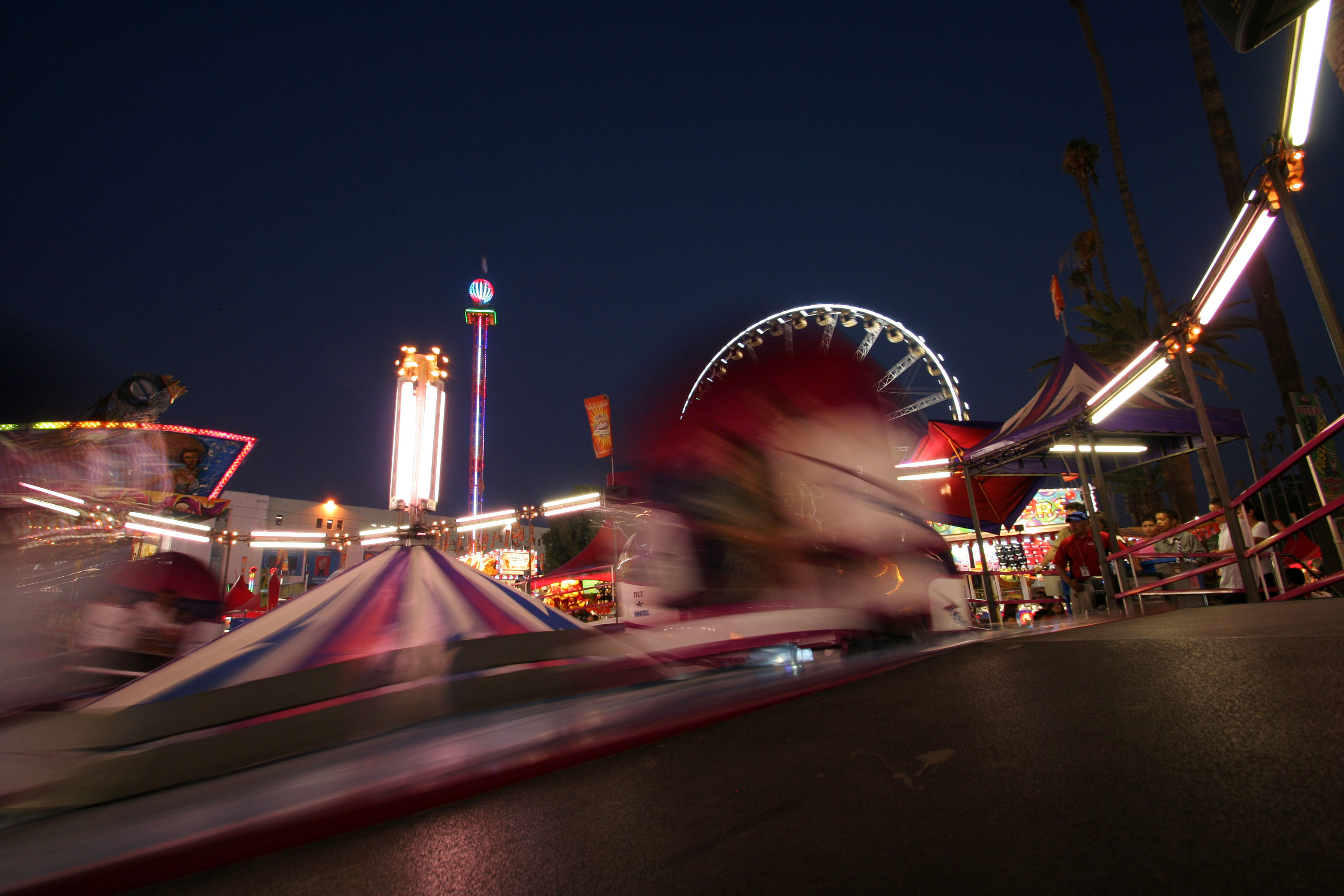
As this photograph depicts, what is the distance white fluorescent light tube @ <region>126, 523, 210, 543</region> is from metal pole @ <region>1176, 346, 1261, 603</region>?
1593cm

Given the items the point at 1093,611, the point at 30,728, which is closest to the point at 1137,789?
the point at 30,728

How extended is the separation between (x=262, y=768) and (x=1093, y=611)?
8207 millimetres

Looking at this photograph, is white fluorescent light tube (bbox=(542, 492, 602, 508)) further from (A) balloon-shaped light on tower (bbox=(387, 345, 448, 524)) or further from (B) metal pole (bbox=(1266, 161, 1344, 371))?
(B) metal pole (bbox=(1266, 161, 1344, 371))

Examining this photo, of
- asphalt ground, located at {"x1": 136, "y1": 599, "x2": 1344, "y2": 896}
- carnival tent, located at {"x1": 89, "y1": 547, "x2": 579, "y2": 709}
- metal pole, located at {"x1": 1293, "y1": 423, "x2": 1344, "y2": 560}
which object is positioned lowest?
asphalt ground, located at {"x1": 136, "y1": 599, "x2": 1344, "y2": 896}

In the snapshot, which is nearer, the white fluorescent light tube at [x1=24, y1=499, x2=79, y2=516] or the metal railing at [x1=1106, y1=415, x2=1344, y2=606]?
the metal railing at [x1=1106, y1=415, x2=1344, y2=606]

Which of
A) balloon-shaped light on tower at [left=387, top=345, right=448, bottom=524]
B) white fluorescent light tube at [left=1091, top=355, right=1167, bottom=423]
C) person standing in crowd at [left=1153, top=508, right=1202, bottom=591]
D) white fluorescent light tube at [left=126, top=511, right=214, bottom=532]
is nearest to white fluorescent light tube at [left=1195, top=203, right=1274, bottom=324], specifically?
white fluorescent light tube at [left=1091, top=355, right=1167, bottom=423]

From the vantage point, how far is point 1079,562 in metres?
7.25

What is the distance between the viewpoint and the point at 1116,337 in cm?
1655

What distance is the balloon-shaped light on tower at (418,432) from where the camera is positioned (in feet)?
14.0

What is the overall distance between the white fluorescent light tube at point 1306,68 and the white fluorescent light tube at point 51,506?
356 inches

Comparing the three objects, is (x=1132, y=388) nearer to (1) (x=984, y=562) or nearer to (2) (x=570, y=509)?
(1) (x=984, y=562)

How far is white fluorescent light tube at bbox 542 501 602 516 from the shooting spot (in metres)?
11.8

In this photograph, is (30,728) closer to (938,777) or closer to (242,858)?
(242,858)

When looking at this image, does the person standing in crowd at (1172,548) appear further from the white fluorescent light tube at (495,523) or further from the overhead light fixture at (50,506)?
the white fluorescent light tube at (495,523)
